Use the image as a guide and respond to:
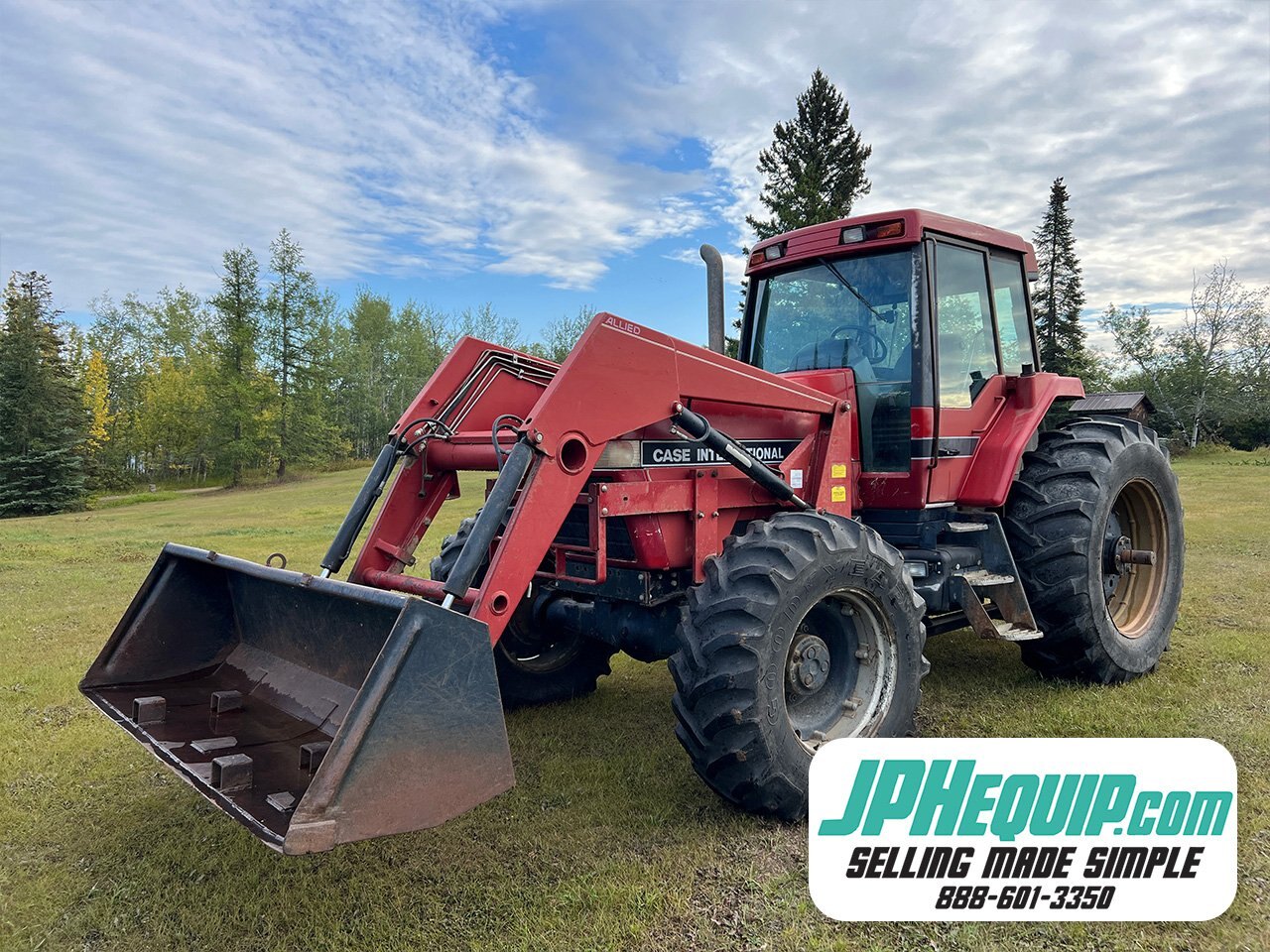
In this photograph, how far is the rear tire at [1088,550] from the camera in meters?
4.84

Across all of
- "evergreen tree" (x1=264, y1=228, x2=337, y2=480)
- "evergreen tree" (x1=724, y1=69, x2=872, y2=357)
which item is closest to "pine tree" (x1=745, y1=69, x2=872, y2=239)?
"evergreen tree" (x1=724, y1=69, x2=872, y2=357)

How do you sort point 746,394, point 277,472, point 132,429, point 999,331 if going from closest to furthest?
1. point 746,394
2. point 999,331
3. point 277,472
4. point 132,429

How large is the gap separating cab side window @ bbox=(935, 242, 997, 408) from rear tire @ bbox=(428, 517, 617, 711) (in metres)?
2.60

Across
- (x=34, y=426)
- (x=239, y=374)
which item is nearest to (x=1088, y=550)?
(x=34, y=426)

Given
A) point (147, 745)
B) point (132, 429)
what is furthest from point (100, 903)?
point (132, 429)

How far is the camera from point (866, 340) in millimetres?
4871

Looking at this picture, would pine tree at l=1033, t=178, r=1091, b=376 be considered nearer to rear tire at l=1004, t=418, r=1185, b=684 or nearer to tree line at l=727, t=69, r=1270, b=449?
tree line at l=727, t=69, r=1270, b=449

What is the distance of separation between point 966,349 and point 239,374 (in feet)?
128

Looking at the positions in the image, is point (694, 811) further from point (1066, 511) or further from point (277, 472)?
point (277, 472)

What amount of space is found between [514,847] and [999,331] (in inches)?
166

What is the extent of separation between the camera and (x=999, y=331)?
17.6 ft

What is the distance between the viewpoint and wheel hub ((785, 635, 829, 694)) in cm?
365

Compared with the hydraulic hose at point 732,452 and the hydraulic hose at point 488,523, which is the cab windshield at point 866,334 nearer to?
the hydraulic hose at point 732,452

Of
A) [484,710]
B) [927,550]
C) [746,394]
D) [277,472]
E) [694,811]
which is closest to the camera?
[484,710]
